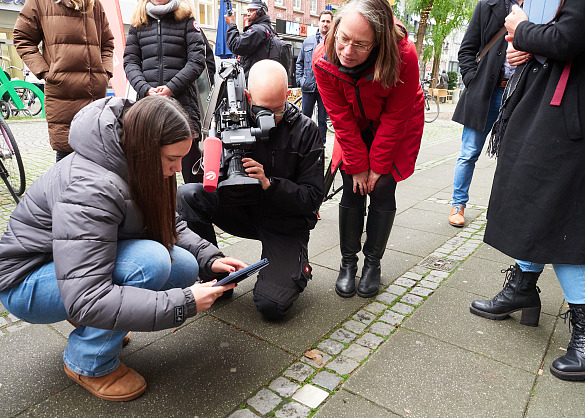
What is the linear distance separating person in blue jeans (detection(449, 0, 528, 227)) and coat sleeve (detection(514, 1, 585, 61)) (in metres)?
1.63

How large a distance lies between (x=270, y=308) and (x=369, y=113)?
1.28m

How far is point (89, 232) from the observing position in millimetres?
1549

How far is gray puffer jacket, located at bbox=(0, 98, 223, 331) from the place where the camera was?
5.09 feet

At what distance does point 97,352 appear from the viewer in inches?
71.6

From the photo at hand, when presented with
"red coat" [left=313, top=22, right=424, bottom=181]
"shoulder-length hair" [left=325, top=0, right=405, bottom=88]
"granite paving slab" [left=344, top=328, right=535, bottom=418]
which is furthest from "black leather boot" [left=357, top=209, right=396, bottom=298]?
"shoulder-length hair" [left=325, top=0, right=405, bottom=88]

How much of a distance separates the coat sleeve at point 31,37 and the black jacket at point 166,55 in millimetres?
682

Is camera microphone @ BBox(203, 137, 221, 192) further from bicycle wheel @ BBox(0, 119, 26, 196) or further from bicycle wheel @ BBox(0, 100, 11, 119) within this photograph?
bicycle wheel @ BBox(0, 100, 11, 119)

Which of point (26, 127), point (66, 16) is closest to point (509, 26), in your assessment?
point (66, 16)

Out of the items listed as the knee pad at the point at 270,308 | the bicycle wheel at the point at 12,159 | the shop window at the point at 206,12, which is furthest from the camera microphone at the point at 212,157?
the shop window at the point at 206,12

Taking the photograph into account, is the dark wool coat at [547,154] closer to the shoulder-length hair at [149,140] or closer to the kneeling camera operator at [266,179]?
the kneeling camera operator at [266,179]

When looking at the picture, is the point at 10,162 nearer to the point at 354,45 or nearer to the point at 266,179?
the point at 266,179

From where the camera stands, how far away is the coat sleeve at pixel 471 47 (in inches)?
151

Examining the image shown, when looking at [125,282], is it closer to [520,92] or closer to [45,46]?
[520,92]

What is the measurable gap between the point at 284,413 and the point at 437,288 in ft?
5.10
